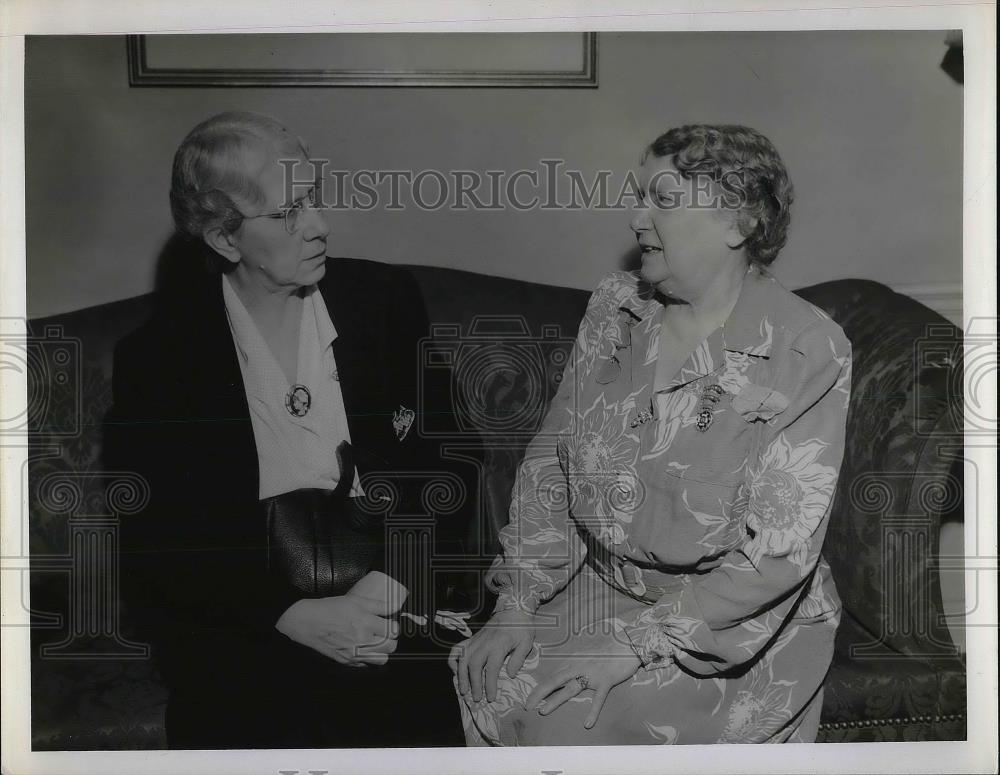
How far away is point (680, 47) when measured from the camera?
220 cm

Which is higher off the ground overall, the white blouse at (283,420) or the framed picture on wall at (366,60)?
the framed picture on wall at (366,60)

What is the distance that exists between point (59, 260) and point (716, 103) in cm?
157

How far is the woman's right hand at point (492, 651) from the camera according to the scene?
7.13ft

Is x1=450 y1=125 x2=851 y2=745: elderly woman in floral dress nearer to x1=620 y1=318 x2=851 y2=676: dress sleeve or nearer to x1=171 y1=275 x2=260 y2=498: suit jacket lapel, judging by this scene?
x1=620 y1=318 x2=851 y2=676: dress sleeve

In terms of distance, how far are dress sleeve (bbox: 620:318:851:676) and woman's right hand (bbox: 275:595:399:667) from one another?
0.56 meters

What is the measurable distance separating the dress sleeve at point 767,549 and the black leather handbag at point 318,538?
2.16 ft

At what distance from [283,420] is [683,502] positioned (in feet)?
3.08

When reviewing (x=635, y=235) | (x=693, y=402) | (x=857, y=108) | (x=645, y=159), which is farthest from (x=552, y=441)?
(x=857, y=108)

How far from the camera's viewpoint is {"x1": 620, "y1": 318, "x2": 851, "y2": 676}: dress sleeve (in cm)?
212

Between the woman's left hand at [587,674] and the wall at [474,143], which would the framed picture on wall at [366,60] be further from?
the woman's left hand at [587,674]

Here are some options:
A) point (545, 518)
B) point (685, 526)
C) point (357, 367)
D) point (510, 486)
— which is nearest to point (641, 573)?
point (685, 526)

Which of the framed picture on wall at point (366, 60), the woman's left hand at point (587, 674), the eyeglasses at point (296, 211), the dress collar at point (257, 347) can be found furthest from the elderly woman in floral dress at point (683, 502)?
the eyeglasses at point (296, 211)

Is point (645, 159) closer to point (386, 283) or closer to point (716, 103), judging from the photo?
point (716, 103)

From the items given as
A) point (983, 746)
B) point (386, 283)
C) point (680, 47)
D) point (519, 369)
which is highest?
point (680, 47)
